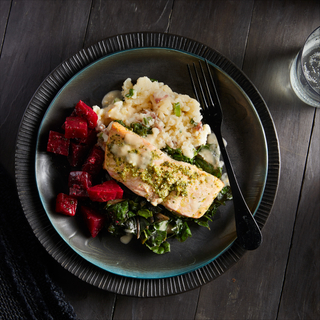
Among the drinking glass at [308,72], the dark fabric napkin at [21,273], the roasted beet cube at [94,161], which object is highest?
the drinking glass at [308,72]

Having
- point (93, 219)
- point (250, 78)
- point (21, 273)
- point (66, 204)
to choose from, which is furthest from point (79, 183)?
point (250, 78)

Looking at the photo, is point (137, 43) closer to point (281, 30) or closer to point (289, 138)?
point (281, 30)

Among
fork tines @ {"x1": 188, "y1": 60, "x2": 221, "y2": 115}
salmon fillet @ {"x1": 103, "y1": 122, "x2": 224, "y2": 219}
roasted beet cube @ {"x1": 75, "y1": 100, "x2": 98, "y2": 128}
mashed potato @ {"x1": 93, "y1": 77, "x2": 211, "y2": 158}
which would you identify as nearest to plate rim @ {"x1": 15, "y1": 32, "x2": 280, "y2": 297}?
fork tines @ {"x1": 188, "y1": 60, "x2": 221, "y2": 115}

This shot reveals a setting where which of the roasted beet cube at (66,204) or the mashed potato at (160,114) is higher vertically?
the mashed potato at (160,114)

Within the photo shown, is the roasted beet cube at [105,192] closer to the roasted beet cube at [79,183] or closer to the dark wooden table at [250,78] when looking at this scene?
the roasted beet cube at [79,183]

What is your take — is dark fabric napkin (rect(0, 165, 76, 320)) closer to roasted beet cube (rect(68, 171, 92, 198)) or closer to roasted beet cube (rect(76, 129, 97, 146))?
roasted beet cube (rect(68, 171, 92, 198))

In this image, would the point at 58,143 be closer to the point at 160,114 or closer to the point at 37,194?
the point at 37,194

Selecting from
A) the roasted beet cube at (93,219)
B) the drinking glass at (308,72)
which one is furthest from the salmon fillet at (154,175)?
the drinking glass at (308,72)
